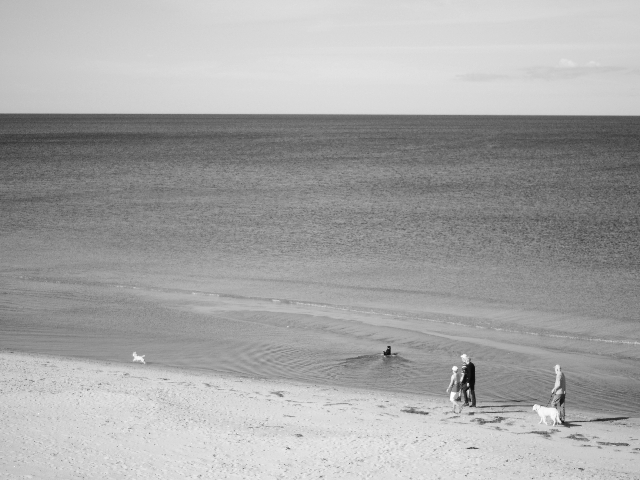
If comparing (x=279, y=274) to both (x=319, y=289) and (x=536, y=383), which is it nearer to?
(x=319, y=289)

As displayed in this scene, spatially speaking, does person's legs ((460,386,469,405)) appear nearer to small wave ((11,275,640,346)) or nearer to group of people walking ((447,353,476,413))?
group of people walking ((447,353,476,413))

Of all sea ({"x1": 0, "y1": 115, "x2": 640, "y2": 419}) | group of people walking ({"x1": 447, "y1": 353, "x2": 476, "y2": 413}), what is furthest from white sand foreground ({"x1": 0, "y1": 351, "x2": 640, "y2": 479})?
sea ({"x1": 0, "y1": 115, "x2": 640, "y2": 419})

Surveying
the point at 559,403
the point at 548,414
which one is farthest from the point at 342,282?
the point at 548,414

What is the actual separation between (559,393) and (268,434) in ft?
20.4

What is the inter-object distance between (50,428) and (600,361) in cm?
1531

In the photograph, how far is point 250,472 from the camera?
11.6 metres

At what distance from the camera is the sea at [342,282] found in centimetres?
1983

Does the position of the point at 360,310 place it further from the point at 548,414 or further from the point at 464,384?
the point at 548,414

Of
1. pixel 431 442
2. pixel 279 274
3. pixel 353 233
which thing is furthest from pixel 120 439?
pixel 353 233

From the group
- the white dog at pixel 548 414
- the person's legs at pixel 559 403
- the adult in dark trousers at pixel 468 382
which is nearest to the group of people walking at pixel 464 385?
the adult in dark trousers at pixel 468 382

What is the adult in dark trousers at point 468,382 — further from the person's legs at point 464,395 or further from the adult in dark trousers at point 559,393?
the adult in dark trousers at point 559,393

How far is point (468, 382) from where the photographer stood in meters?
15.7

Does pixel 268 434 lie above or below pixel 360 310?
below

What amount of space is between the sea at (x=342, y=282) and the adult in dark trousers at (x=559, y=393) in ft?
6.45
